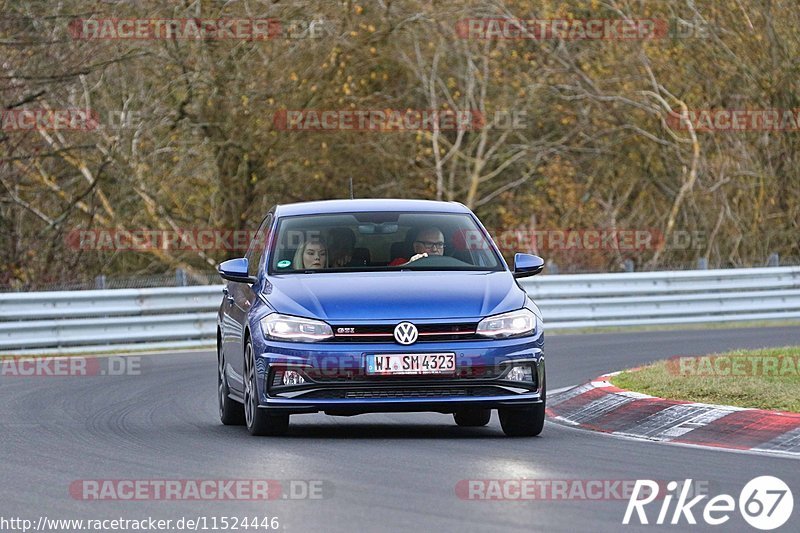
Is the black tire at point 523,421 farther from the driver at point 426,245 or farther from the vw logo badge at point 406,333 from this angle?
the driver at point 426,245

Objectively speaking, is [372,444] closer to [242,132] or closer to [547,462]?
[547,462]

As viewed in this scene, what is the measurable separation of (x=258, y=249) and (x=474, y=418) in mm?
2181

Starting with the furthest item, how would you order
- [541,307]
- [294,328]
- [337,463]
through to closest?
[541,307]
[294,328]
[337,463]

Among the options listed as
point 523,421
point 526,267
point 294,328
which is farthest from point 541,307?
point 294,328

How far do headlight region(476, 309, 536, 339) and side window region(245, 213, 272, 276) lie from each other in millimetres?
2257

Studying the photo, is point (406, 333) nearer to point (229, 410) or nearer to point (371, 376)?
point (371, 376)

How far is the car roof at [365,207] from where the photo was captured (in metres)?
13.3

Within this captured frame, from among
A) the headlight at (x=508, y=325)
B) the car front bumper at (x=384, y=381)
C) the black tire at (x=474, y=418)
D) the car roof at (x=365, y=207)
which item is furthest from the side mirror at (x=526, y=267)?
the car front bumper at (x=384, y=381)

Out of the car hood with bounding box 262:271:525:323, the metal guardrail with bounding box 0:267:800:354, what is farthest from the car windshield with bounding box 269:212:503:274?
the metal guardrail with bounding box 0:267:800:354

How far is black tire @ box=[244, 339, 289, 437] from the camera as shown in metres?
12.0

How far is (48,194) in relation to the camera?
32875mm

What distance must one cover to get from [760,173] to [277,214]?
22499mm

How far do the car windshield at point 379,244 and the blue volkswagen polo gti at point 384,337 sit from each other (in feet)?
0.04

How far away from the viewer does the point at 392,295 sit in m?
11.8
